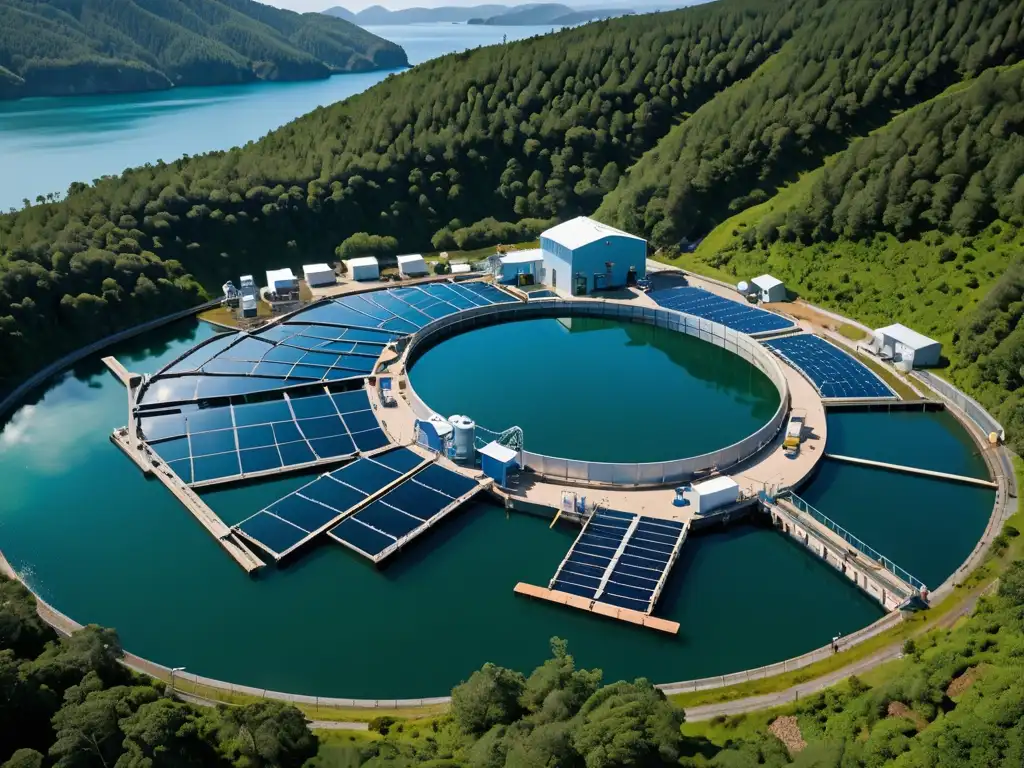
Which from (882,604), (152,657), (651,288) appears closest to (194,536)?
(152,657)

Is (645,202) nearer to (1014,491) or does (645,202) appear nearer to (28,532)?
(1014,491)

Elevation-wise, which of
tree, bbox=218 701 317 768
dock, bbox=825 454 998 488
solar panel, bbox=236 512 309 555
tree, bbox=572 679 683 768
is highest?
tree, bbox=572 679 683 768

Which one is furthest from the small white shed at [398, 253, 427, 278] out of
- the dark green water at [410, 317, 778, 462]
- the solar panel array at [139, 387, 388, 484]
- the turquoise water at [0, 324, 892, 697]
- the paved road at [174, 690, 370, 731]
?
the paved road at [174, 690, 370, 731]

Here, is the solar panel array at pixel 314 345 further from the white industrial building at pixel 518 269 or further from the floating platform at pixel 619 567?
the floating platform at pixel 619 567

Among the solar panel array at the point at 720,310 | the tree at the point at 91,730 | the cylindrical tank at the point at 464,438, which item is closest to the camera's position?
the tree at the point at 91,730

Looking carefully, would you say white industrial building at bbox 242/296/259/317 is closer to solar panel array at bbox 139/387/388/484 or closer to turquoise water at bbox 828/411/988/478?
solar panel array at bbox 139/387/388/484

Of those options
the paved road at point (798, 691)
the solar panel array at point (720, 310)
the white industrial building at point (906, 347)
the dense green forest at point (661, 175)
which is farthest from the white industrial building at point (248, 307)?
the paved road at point (798, 691)
